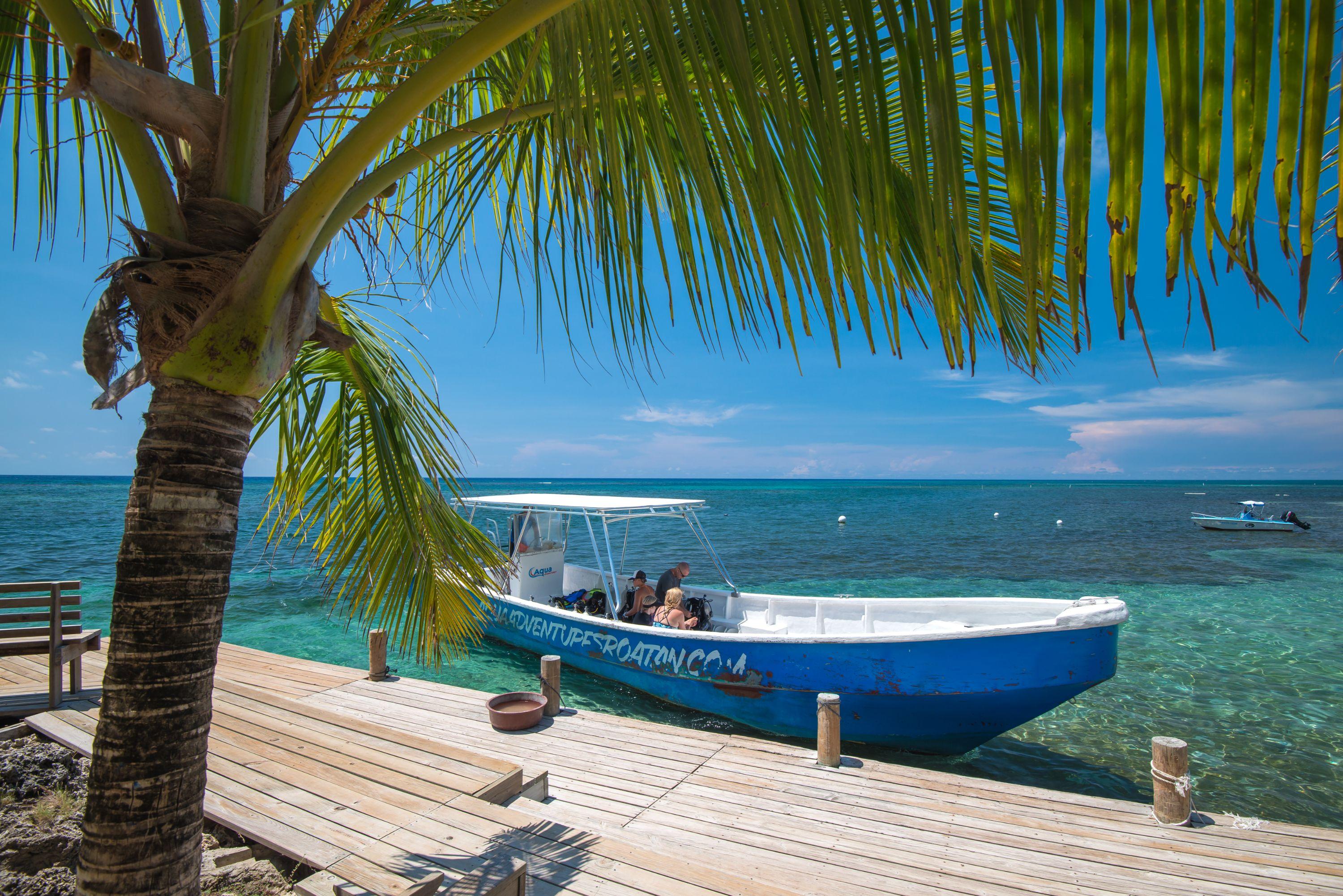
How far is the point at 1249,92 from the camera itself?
671 mm

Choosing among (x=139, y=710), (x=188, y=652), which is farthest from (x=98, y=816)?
(x=188, y=652)

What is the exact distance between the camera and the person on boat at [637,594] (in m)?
9.68

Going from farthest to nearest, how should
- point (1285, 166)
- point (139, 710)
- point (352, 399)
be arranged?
point (352, 399)
point (139, 710)
point (1285, 166)

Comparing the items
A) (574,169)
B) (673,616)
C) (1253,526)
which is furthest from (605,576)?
Result: (1253,526)

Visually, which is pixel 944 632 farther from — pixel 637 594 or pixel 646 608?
pixel 637 594

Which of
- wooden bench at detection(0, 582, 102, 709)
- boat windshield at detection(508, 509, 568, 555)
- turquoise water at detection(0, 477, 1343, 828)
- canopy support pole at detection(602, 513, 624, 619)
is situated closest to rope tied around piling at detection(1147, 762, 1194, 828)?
turquoise water at detection(0, 477, 1343, 828)

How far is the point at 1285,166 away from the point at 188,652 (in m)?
2.25

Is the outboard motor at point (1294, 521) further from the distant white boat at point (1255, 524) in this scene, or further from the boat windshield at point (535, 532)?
the boat windshield at point (535, 532)

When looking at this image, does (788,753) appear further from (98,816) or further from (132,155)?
(132,155)

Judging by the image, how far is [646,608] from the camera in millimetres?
9688

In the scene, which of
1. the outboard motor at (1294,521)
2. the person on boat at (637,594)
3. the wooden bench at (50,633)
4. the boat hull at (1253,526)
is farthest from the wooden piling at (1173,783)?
the outboard motor at (1294,521)

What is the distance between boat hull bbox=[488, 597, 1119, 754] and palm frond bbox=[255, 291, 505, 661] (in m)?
3.65

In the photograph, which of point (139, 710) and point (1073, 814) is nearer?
point (139, 710)

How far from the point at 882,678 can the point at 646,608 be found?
3.81 m
